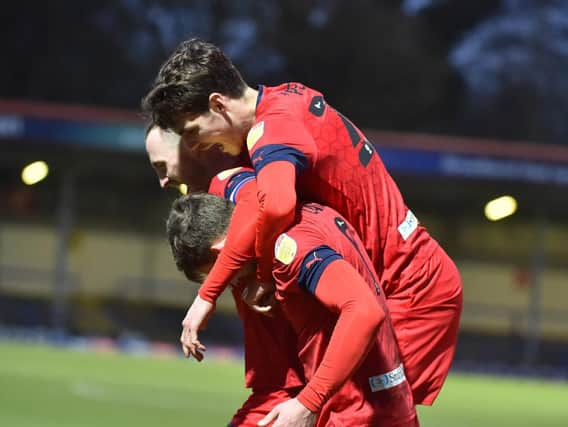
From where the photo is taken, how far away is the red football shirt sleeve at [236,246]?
419 cm

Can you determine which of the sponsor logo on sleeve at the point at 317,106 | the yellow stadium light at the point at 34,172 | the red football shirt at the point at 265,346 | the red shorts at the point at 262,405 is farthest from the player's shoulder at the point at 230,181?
the yellow stadium light at the point at 34,172

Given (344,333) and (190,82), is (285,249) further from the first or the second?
(190,82)

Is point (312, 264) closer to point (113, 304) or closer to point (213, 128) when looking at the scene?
point (213, 128)

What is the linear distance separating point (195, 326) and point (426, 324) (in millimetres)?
974

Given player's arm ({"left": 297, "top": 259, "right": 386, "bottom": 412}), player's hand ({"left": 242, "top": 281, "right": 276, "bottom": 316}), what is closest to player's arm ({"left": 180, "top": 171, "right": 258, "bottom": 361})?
player's hand ({"left": 242, "top": 281, "right": 276, "bottom": 316})

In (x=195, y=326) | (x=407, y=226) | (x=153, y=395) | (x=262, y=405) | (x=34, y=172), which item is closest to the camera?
(x=195, y=326)

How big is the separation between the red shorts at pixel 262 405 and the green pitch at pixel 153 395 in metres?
5.59

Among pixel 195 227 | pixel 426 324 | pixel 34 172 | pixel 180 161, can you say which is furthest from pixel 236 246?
pixel 34 172

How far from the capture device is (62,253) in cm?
2238

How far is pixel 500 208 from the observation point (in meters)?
23.9

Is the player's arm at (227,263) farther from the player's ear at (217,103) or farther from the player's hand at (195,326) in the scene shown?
the player's ear at (217,103)

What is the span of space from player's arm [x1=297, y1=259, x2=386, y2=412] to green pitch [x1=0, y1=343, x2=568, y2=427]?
644cm

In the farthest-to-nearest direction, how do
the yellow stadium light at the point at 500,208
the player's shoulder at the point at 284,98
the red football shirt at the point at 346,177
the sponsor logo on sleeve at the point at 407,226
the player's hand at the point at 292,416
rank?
the yellow stadium light at the point at 500,208 → the sponsor logo on sleeve at the point at 407,226 → the player's shoulder at the point at 284,98 → the red football shirt at the point at 346,177 → the player's hand at the point at 292,416

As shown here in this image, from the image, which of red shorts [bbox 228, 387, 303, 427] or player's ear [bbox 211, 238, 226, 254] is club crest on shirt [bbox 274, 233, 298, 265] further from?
red shorts [bbox 228, 387, 303, 427]
